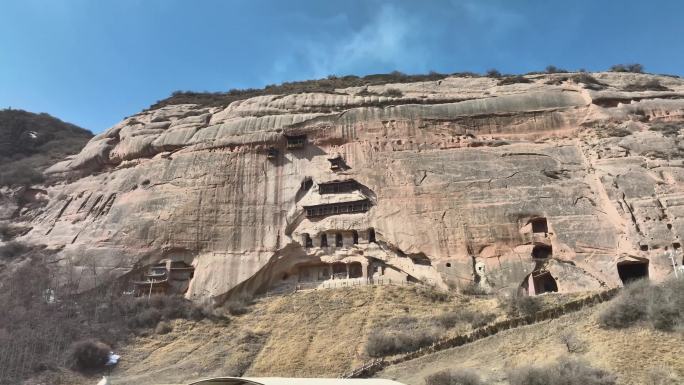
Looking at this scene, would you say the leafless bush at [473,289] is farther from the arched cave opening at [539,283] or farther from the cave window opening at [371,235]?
the cave window opening at [371,235]

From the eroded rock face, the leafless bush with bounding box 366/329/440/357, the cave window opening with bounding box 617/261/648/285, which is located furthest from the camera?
the eroded rock face

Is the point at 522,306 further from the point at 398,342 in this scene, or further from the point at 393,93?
the point at 393,93

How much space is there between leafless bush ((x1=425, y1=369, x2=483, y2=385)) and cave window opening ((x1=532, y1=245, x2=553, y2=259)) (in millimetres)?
12803

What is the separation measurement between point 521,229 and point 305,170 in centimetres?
1368

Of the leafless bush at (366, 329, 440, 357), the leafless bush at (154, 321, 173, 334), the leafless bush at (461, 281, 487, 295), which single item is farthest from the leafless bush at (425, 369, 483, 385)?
the leafless bush at (154, 321, 173, 334)

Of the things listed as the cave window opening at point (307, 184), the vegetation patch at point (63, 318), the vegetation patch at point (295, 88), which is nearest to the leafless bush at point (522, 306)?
the vegetation patch at point (63, 318)

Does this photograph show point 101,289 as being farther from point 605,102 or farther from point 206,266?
point 605,102

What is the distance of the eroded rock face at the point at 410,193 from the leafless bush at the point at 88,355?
22.9ft

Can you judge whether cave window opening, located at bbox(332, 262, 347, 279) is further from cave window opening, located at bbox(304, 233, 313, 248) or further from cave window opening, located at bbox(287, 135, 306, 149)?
cave window opening, located at bbox(287, 135, 306, 149)

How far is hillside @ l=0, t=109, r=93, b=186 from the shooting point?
39.7 metres

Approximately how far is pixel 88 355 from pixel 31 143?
41986 millimetres

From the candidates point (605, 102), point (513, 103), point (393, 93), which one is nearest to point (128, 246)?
point (393, 93)

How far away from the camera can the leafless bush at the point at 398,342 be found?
19547 millimetres

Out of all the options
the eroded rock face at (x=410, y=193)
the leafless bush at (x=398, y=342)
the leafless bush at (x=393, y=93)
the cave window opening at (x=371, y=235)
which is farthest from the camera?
the leafless bush at (x=393, y=93)
